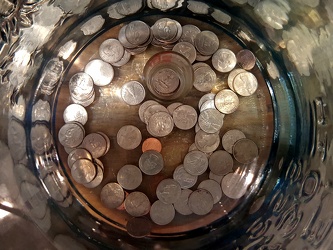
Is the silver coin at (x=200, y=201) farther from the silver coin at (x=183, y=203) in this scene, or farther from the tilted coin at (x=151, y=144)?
the tilted coin at (x=151, y=144)

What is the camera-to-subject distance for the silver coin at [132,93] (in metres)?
0.92

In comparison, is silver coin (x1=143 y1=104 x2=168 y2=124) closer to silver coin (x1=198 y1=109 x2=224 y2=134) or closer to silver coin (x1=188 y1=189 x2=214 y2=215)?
silver coin (x1=198 y1=109 x2=224 y2=134)

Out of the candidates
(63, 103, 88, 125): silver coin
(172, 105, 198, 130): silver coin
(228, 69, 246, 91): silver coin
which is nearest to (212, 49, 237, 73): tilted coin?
(228, 69, 246, 91): silver coin

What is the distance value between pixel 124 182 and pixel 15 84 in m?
0.33

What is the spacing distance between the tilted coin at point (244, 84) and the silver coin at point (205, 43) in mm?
90

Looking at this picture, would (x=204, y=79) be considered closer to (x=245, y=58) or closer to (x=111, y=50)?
(x=245, y=58)

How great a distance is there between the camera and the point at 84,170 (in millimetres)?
921

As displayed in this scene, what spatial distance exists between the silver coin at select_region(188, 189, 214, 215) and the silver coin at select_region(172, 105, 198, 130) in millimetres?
163

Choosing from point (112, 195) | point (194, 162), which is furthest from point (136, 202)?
point (194, 162)

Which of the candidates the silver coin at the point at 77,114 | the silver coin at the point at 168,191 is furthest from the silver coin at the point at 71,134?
the silver coin at the point at 168,191

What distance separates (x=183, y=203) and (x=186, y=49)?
37 centimetres

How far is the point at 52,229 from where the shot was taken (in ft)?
2.75

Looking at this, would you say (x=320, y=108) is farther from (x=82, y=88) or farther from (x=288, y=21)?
(x=82, y=88)

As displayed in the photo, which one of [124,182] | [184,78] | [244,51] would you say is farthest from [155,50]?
→ [124,182]
